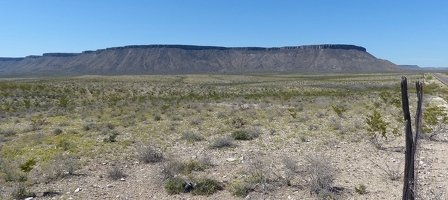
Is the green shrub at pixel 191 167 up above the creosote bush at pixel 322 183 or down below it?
below

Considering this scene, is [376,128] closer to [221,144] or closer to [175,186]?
[221,144]

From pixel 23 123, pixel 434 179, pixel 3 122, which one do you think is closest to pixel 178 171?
pixel 434 179

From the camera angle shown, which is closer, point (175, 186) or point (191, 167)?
point (175, 186)

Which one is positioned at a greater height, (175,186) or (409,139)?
(409,139)

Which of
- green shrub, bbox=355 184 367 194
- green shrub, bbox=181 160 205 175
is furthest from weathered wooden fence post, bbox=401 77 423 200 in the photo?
green shrub, bbox=181 160 205 175

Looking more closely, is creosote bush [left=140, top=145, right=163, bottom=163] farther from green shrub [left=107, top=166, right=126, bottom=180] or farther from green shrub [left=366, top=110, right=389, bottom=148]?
green shrub [left=366, top=110, right=389, bottom=148]

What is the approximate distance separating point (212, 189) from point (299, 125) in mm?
9933

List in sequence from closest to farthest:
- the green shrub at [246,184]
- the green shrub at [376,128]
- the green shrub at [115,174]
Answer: the green shrub at [246,184] → the green shrub at [115,174] → the green shrub at [376,128]

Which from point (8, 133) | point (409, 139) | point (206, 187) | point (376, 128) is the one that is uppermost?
point (409, 139)

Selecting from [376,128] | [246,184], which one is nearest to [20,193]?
[246,184]

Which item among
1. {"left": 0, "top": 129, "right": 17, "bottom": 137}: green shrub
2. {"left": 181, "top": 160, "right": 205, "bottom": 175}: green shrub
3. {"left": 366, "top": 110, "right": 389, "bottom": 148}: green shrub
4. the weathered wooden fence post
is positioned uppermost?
the weathered wooden fence post

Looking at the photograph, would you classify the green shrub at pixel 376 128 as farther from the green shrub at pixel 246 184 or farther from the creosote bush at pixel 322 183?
the green shrub at pixel 246 184

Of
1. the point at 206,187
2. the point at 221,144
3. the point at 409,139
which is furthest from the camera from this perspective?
the point at 221,144

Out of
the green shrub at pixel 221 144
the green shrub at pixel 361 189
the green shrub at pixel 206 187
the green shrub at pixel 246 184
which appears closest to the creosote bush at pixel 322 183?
the green shrub at pixel 361 189
